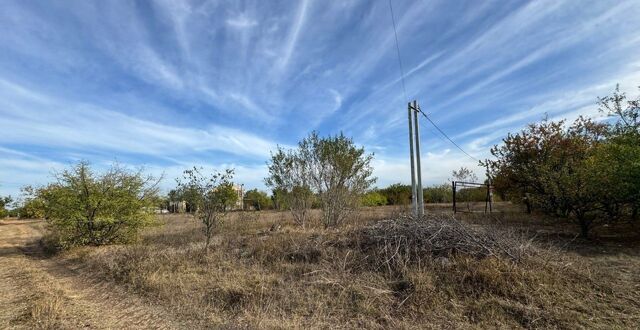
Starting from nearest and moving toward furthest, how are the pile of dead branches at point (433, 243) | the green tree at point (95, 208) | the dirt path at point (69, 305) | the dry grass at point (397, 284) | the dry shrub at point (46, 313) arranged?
the dry grass at point (397, 284) < the dry shrub at point (46, 313) < the dirt path at point (69, 305) < the pile of dead branches at point (433, 243) < the green tree at point (95, 208)

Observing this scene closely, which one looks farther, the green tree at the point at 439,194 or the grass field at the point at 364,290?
the green tree at the point at 439,194

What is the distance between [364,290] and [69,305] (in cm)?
495

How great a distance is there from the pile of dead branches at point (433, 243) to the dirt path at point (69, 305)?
12.9 feet

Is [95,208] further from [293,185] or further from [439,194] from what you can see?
[439,194]

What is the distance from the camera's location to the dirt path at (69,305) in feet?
16.9

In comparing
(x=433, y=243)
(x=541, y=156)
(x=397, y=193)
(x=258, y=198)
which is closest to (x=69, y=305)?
(x=433, y=243)

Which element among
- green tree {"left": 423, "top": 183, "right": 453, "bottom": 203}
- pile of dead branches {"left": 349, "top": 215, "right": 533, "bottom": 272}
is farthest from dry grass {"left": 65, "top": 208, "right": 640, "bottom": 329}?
green tree {"left": 423, "top": 183, "right": 453, "bottom": 203}

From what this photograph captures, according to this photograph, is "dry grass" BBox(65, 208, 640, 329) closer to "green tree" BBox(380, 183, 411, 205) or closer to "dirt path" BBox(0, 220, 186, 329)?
"dirt path" BBox(0, 220, 186, 329)

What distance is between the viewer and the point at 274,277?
22.0ft

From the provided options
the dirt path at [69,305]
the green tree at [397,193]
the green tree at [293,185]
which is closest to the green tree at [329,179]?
the green tree at [293,185]

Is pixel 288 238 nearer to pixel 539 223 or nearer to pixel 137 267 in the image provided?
pixel 137 267

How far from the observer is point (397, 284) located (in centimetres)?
589

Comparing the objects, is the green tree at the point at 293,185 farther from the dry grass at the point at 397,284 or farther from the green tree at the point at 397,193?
the green tree at the point at 397,193

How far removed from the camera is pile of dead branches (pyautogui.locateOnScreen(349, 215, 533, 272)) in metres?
6.40
